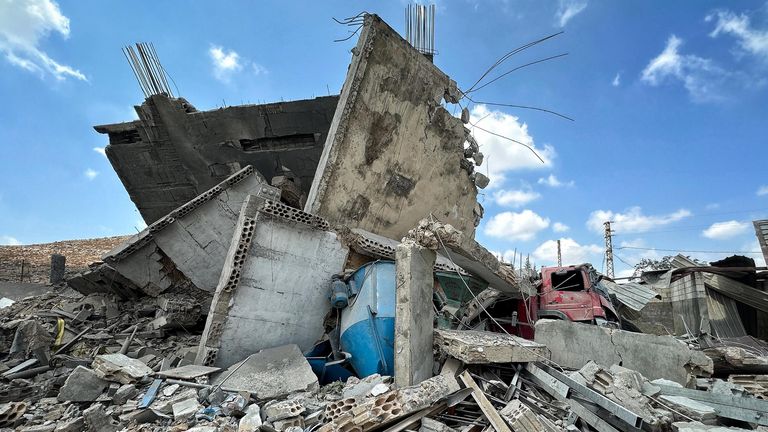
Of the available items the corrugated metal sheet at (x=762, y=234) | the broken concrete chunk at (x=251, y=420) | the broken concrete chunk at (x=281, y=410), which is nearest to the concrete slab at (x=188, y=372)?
the broken concrete chunk at (x=251, y=420)

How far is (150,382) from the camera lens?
426 centimetres

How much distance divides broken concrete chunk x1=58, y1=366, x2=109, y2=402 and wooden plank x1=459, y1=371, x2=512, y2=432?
147 inches

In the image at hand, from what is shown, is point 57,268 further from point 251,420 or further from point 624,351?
point 624,351

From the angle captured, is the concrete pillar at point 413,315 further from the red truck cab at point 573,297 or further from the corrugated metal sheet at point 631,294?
the corrugated metal sheet at point 631,294

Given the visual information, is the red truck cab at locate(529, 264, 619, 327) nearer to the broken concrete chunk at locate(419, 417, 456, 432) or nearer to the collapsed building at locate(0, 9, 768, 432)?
the collapsed building at locate(0, 9, 768, 432)

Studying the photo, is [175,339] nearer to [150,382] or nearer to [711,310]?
[150,382]

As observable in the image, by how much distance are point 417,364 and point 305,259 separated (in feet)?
8.64

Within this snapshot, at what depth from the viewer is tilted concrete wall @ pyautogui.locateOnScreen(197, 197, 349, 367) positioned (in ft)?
17.5

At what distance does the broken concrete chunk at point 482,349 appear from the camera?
3922 mm

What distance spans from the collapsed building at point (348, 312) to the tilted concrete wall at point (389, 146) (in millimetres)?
37

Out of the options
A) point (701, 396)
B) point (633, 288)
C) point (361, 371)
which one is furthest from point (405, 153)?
point (633, 288)

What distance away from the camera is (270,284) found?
18.8 ft

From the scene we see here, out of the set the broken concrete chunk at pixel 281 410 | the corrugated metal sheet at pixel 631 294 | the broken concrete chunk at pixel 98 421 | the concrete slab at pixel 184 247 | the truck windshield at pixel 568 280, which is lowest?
the broken concrete chunk at pixel 98 421

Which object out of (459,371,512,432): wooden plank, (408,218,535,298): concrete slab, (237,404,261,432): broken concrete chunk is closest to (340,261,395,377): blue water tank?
(408,218,535,298): concrete slab
